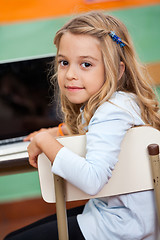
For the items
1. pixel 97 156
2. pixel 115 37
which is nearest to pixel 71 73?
pixel 115 37

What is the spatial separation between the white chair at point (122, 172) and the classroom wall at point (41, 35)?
1667 millimetres

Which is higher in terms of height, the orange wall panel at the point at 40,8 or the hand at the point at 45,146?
the orange wall panel at the point at 40,8

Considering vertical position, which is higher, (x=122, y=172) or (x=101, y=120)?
(x=101, y=120)

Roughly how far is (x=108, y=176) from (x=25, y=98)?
1.15m

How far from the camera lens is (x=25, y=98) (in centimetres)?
189

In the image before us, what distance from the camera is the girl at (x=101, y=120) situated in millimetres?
817

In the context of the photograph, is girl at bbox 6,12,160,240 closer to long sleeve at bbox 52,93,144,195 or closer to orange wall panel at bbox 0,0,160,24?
long sleeve at bbox 52,93,144,195

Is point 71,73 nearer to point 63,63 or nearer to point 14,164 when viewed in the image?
point 63,63

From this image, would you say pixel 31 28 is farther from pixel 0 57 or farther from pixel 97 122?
pixel 97 122

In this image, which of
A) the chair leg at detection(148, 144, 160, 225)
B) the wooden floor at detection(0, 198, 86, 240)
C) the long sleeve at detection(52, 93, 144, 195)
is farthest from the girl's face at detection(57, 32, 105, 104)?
the wooden floor at detection(0, 198, 86, 240)

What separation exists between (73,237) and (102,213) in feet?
0.33

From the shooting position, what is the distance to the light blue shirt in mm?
805

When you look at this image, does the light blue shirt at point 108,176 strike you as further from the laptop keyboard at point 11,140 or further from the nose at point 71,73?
the laptop keyboard at point 11,140

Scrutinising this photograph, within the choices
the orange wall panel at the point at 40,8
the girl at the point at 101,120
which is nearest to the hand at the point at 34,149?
the girl at the point at 101,120
